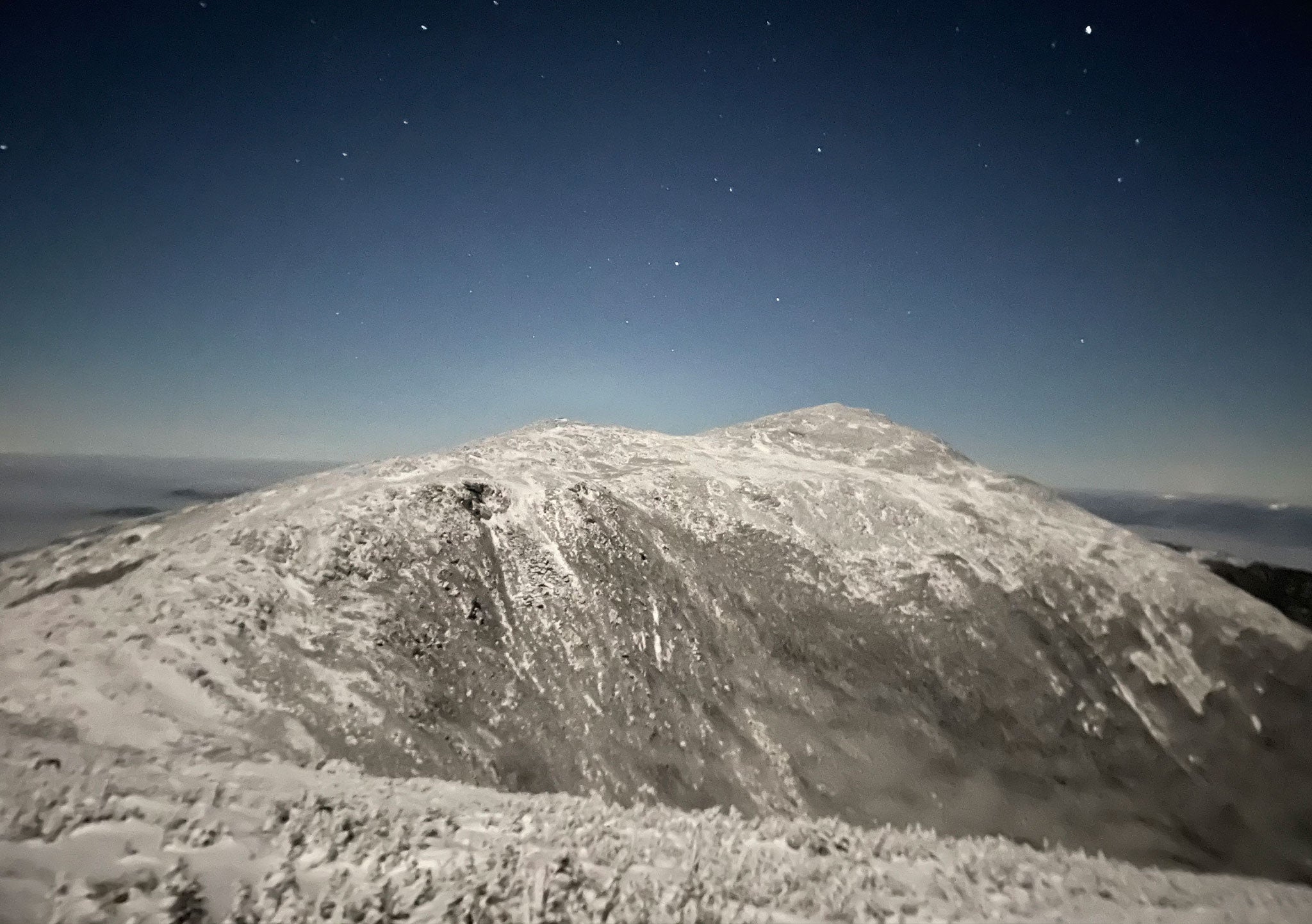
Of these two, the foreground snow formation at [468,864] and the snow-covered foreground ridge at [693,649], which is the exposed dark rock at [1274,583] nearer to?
the snow-covered foreground ridge at [693,649]

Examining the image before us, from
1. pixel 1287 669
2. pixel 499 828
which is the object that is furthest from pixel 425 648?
pixel 1287 669

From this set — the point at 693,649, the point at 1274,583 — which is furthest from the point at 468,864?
the point at 1274,583

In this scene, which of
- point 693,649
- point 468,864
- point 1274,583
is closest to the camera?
point 468,864

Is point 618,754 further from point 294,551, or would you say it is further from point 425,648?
point 294,551

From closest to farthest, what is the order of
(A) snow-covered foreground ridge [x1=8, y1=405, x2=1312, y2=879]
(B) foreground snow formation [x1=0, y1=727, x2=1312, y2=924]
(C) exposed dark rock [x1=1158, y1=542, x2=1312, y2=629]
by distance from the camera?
(B) foreground snow formation [x1=0, y1=727, x2=1312, y2=924], (A) snow-covered foreground ridge [x1=8, y1=405, x2=1312, y2=879], (C) exposed dark rock [x1=1158, y1=542, x2=1312, y2=629]

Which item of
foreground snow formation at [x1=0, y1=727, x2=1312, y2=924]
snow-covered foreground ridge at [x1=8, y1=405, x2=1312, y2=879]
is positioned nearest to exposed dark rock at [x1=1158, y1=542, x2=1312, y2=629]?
snow-covered foreground ridge at [x1=8, y1=405, x2=1312, y2=879]

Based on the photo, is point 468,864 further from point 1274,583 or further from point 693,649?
point 1274,583

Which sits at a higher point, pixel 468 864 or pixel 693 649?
pixel 468 864

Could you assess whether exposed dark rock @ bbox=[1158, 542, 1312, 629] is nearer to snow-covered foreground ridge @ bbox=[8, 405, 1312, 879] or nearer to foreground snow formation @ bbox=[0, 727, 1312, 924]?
snow-covered foreground ridge @ bbox=[8, 405, 1312, 879]

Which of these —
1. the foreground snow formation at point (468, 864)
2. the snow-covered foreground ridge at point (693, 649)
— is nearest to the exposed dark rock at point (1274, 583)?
the snow-covered foreground ridge at point (693, 649)
